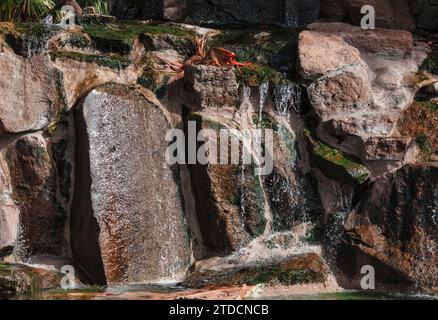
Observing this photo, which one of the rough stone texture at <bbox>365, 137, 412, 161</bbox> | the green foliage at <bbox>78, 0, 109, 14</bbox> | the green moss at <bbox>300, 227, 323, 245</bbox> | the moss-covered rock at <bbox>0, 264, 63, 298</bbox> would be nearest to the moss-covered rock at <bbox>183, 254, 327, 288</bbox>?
the green moss at <bbox>300, 227, 323, 245</bbox>

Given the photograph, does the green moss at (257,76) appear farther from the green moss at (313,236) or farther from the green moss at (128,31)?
the green moss at (313,236)

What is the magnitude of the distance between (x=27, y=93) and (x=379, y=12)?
4.39 m

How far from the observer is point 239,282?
655 centimetres

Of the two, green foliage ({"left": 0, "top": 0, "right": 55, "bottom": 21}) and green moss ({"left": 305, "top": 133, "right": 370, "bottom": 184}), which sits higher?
green foliage ({"left": 0, "top": 0, "right": 55, "bottom": 21})

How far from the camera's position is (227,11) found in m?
10.1

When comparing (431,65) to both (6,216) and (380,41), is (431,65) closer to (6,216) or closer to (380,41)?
(380,41)

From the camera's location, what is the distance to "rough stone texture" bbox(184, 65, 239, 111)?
312 inches

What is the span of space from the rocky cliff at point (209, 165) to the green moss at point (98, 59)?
0.01m

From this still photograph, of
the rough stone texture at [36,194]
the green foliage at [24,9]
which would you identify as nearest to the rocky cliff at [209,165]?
the rough stone texture at [36,194]

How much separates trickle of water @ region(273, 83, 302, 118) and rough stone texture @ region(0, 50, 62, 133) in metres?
2.03

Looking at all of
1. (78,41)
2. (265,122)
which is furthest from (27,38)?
(265,122)

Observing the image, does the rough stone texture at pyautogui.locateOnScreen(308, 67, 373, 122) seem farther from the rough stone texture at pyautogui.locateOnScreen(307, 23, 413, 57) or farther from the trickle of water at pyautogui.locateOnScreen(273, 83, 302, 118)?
the rough stone texture at pyautogui.locateOnScreen(307, 23, 413, 57)

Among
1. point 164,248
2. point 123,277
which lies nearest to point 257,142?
point 164,248

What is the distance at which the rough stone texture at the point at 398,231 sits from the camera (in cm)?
732
